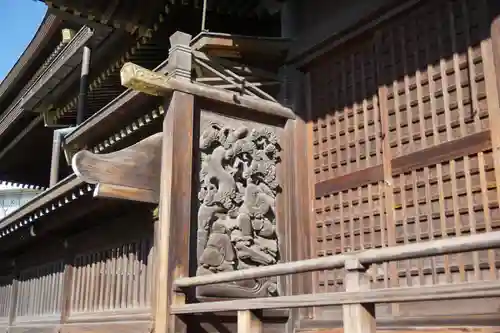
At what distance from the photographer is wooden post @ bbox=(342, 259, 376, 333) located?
3.37m

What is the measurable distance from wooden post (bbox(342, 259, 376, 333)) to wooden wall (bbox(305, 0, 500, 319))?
4.22 ft

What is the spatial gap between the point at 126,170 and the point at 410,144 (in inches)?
96.3

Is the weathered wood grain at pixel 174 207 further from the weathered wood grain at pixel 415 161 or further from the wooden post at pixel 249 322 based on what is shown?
the weathered wood grain at pixel 415 161

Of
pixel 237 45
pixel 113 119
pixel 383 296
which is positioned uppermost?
pixel 237 45

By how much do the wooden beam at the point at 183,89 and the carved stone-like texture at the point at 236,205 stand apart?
0.75ft

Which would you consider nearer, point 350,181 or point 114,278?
point 350,181

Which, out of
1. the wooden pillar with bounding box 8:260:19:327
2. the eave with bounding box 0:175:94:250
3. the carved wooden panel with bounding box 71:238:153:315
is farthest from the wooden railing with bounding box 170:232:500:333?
the wooden pillar with bounding box 8:260:19:327

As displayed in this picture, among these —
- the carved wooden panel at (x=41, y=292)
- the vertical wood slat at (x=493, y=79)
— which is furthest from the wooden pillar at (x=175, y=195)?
the carved wooden panel at (x=41, y=292)

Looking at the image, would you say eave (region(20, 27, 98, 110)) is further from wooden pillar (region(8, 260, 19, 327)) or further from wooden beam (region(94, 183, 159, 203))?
wooden beam (region(94, 183, 159, 203))

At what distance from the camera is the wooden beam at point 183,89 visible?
5227 millimetres

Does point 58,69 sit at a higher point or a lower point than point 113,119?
higher

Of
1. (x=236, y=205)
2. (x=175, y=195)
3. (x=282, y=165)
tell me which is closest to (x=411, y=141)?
(x=282, y=165)

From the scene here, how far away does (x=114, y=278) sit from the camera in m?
6.46

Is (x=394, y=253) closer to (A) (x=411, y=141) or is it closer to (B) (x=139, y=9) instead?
(A) (x=411, y=141)
